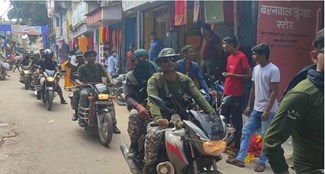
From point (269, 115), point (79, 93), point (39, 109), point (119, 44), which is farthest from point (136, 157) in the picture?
point (119, 44)

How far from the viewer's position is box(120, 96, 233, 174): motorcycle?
3.13 metres

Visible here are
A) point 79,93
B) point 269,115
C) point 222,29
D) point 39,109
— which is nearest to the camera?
point 269,115

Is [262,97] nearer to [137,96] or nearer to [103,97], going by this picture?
[137,96]

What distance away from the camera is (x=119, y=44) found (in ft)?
56.2

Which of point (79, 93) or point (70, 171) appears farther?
point (79, 93)

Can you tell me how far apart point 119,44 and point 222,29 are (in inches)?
350

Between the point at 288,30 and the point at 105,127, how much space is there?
3.15m

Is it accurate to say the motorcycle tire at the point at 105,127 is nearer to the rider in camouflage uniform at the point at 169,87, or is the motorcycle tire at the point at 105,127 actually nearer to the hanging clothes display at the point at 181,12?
the rider in camouflage uniform at the point at 169,87

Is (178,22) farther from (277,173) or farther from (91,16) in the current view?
(91,16)

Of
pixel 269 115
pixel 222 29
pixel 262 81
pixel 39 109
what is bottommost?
pixel 39 109

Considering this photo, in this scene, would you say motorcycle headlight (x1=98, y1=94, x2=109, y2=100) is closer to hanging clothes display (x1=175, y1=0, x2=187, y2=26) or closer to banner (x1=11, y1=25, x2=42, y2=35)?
hanging clothes display (x1=175, y1=0, x2=187, y2=26)

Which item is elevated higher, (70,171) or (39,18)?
(39,18)

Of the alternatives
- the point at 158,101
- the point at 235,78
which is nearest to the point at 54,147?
the point at 235,78

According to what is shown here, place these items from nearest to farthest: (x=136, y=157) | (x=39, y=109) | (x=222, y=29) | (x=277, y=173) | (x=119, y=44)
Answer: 1. (x=277, y=173)
2. (x=136, y=157)
3. (x=222, y=29)
4. (x=39, y=109)
5. (x=119, y=44)
